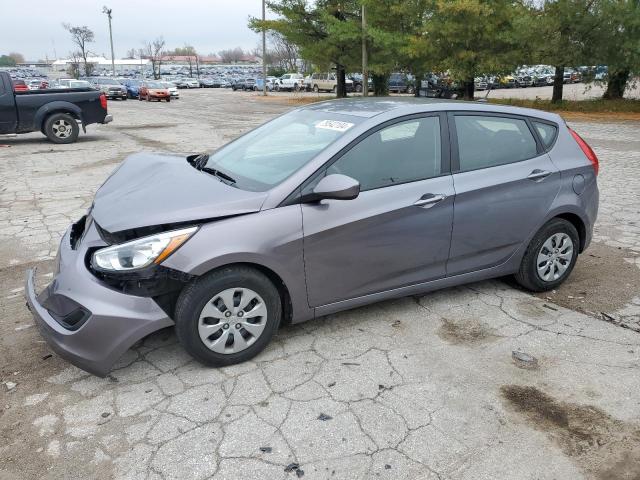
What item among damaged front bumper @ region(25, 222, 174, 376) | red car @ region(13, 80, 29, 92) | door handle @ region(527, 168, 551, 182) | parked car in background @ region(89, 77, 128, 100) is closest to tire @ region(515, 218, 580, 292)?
door handle @ region(527, 168, 551, 182)

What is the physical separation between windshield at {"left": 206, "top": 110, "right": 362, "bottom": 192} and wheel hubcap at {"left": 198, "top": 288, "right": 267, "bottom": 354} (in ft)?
2.28

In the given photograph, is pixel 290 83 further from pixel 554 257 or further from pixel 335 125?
pixel 335 125

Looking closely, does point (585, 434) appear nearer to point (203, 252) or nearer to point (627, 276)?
point (203, 252)

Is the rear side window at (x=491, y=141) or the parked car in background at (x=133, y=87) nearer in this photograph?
the rear side window at (x=491, y=141)

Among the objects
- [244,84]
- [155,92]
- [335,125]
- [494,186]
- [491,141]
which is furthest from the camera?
[244,84]

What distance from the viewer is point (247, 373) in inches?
128

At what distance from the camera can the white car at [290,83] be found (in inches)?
1923

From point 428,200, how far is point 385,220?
366 millimetres

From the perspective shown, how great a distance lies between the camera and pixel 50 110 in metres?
13.1

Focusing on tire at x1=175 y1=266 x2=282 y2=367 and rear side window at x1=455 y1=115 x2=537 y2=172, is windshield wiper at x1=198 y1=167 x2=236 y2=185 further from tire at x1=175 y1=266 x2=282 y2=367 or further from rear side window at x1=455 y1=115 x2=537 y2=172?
rear side window at x1=455 y1=115 x2=537 y2=172

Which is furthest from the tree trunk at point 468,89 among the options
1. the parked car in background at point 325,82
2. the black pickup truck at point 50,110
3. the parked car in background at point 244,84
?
the parked car in background at point 244,84

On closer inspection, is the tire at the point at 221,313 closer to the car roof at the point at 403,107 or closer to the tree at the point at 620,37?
the car roof at the point at 403,107

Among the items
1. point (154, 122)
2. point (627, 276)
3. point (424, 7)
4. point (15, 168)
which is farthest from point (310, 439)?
point (424, 7)

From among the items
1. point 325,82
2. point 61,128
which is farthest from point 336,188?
point 325,82
